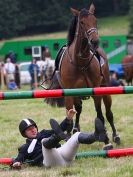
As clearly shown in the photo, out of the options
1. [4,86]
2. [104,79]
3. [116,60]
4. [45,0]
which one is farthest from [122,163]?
[45,0]

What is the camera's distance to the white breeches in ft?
23.8

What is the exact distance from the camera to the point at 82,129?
39.7ft

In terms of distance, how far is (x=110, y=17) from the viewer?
9081cm

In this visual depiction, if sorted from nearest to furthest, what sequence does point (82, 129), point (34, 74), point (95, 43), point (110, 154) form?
point (110, 154), point (95, 43), point (82, 129), point (34, 74)

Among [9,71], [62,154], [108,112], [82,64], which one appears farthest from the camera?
[9,71]

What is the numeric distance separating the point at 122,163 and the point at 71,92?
1.10m

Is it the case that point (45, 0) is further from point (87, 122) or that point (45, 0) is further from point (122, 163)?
point (122, 163)

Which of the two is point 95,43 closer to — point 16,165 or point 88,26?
point 88,26

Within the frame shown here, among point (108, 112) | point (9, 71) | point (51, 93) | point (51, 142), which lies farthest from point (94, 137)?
point (9, 71)

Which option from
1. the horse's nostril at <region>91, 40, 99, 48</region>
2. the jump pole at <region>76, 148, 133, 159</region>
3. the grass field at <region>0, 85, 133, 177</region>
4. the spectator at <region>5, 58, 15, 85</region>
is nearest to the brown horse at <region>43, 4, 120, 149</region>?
the horse's nostril at <region>91, 40, 99, 48</region>

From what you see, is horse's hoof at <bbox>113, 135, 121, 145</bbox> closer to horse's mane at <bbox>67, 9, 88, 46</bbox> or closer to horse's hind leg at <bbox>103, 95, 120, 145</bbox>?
horse's hind leg at <bbox>103, 95, 120, 145</bbox>

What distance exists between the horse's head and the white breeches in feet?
7.70

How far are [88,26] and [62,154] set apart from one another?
9.22ft

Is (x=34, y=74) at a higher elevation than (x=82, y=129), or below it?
higher
